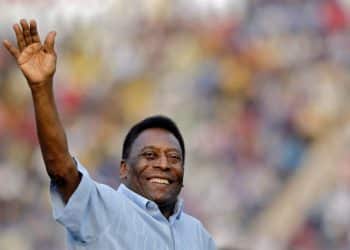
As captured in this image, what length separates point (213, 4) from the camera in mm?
6438

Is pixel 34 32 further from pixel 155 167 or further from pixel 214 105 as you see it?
pixel 214 105

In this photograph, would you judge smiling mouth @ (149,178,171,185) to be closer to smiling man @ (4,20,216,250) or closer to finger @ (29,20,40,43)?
smiling man @ (4,20,216,250)

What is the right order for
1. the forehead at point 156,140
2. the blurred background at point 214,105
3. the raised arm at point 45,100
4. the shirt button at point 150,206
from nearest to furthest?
the raised arm at point 45,100 < the shirt button at point 150,206 < the forehead at point 156,140 < the blurred background at point 214,105

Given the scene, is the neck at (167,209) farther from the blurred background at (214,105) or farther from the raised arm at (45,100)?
the blurred background at (214,105)

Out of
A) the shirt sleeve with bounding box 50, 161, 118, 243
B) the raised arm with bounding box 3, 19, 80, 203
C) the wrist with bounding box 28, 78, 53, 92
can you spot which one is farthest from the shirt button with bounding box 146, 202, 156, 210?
the wrist with bounding box 28, 78, 53, 92

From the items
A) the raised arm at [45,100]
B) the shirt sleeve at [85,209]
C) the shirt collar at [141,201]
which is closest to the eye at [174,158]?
the shirt collar at [141,201]

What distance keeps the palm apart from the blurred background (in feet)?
11.1

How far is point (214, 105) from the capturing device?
20.9 ft

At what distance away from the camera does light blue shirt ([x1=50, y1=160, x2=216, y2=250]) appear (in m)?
2.86

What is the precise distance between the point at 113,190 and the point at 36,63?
0.40 meters

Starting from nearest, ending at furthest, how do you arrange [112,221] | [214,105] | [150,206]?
[112,221], [150,206], [214,105]

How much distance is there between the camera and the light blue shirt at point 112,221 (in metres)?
2.86

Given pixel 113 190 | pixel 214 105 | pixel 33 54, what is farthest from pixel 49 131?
pixel 214 105

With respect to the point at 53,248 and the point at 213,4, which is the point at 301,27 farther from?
the point at 53,248
